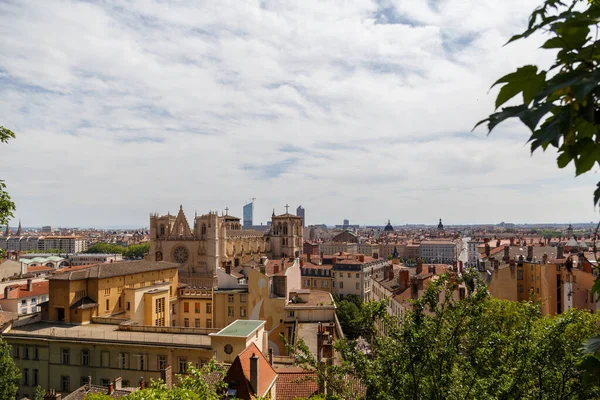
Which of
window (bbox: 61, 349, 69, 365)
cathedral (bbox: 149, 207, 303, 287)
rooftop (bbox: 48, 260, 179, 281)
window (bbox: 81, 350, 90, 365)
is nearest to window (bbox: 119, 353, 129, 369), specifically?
window (bbox: 81, 350, 90, 365)

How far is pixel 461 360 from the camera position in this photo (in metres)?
9.12

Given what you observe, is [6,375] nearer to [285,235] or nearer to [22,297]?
[22,297]

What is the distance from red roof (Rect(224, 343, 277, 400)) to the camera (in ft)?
54.9

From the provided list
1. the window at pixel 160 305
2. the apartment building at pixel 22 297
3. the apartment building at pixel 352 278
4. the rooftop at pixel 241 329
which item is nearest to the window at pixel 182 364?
the rooftop at pixel 241 329

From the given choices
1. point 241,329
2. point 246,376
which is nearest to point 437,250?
point 241,329

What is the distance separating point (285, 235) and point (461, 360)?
8295 centimetres

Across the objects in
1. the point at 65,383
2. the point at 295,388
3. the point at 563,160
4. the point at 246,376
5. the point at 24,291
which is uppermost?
the point at 563,160

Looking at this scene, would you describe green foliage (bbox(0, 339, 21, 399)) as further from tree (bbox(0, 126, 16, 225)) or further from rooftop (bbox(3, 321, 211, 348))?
tree (bbox(0, 126, 16, 225))

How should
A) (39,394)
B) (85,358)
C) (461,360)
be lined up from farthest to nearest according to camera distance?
(85,358), (39,394), (461,360)

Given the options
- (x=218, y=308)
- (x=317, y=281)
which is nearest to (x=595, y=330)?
(x=218, y=308)

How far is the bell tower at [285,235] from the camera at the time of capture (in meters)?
91.1

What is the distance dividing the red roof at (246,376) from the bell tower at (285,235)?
7188 cm

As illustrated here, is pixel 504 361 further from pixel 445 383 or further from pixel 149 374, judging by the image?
pixel 149 374

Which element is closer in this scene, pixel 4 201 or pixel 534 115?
pixel 534 115
